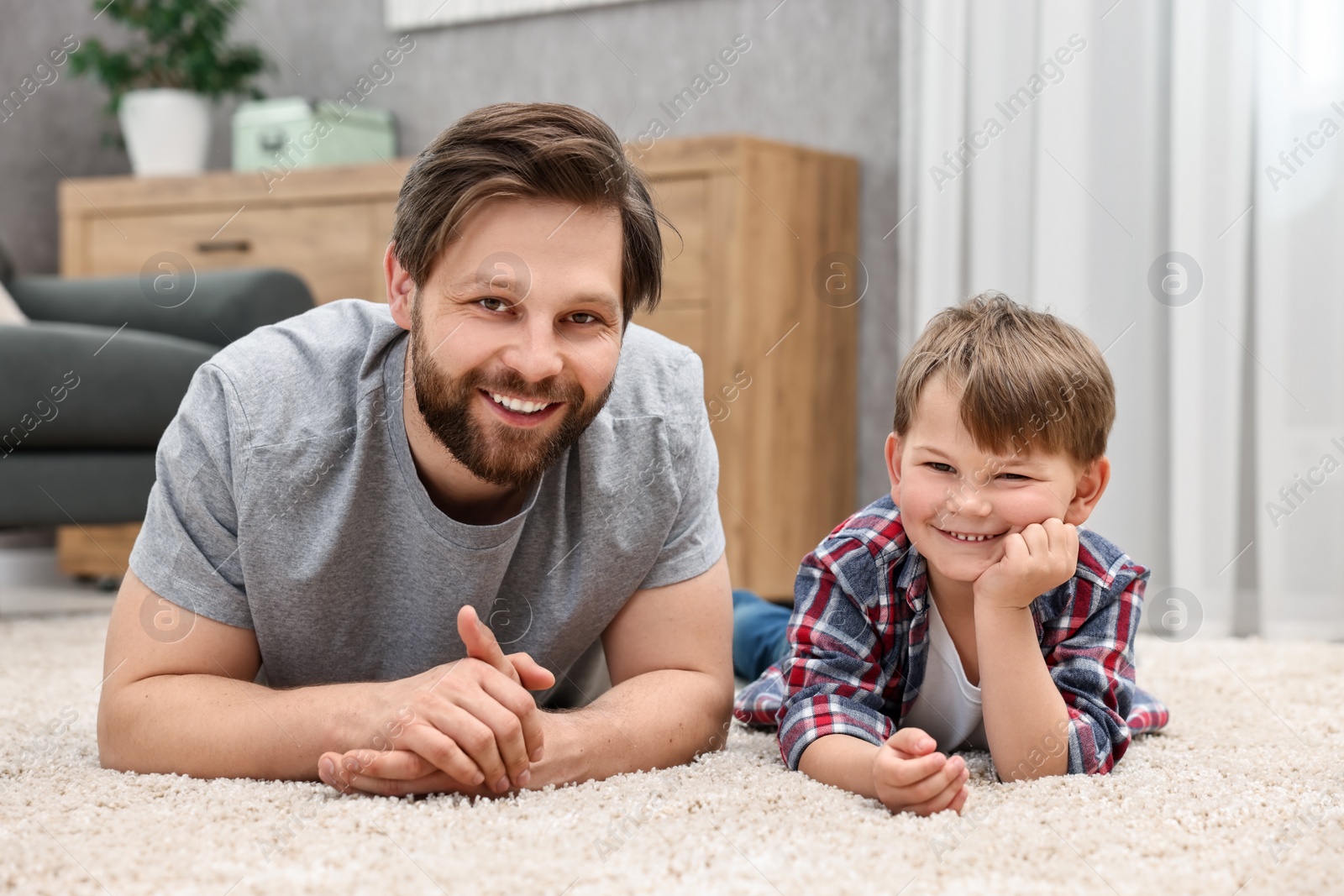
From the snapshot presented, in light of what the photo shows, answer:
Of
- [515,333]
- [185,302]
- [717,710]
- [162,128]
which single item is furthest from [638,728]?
[162,128]

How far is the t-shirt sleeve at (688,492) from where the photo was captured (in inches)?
42.6

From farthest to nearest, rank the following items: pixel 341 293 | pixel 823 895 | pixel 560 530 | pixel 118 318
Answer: pixel 341 293, pixel 118 318, pixel 560 530, pixel 823 895

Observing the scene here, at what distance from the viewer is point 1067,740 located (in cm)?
98

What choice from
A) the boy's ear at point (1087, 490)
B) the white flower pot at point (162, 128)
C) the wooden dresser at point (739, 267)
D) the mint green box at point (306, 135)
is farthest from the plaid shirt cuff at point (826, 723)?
the white flower pot at point (162, 128)

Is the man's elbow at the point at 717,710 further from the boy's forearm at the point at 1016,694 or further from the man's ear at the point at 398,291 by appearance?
the man's ear at the point at 398,291

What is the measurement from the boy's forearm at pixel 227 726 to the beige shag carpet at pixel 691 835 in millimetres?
19

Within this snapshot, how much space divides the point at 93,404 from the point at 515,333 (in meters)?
1.28

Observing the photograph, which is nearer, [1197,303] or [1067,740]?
[1067,740]

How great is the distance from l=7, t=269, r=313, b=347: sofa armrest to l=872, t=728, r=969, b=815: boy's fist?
1589mm

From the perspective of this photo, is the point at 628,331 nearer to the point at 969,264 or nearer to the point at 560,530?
the point at 560,530

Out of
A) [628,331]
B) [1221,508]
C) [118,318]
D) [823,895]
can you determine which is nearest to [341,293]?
[118,318]

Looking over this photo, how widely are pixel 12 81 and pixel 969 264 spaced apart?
249 centimetres

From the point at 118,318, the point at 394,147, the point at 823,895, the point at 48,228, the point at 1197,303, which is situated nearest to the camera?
the point at 823,895

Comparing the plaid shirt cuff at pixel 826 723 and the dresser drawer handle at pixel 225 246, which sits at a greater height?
the dresser drawer handle at pixel 225 246
